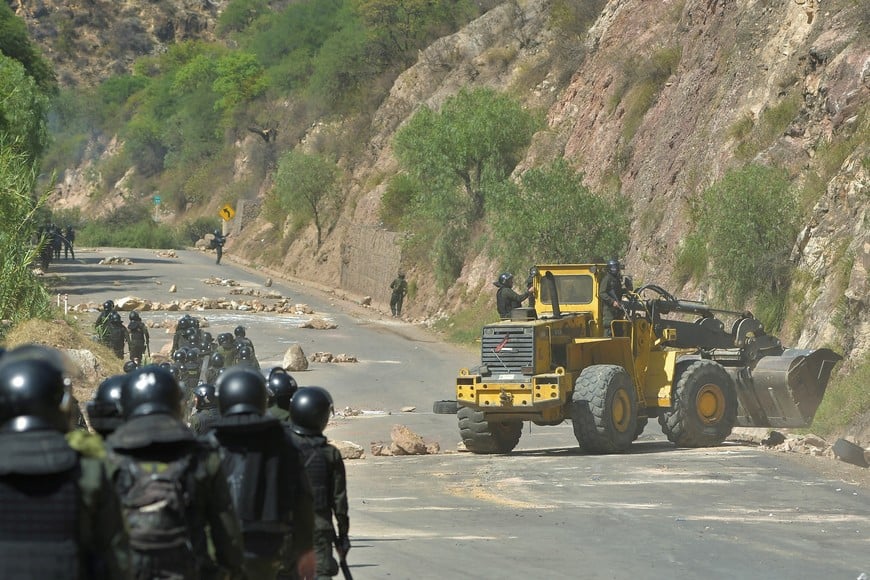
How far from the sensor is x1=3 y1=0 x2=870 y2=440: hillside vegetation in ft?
97.5

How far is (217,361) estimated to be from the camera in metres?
22.7

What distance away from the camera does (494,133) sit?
5169 cm

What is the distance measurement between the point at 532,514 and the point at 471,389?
221 inches

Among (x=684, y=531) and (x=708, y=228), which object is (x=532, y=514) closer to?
(x=684, y=531)

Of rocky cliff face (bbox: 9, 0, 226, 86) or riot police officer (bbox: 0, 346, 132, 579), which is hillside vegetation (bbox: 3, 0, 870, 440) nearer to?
riot police officer (bbox: 0, 346, 132, 579)

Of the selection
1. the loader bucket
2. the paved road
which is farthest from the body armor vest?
the loader bucket

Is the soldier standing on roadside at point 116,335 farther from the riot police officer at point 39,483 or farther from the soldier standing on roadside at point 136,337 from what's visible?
Answer: the riot police officer at point 39,483

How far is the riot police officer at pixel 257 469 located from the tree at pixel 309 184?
67.4 meters

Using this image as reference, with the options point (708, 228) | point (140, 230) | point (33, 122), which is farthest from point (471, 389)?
point (140, 230)

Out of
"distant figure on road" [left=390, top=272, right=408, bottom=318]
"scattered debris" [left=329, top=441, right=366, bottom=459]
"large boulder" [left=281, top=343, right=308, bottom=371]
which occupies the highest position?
"distant figure on road" [left=390, top=272, right=408, bottom=318]

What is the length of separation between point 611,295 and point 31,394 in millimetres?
16545

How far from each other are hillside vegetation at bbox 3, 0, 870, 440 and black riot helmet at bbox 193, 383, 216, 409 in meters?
12.1

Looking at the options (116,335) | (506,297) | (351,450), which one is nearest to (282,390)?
(351,450)

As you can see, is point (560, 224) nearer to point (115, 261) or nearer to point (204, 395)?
point (204, 395)
